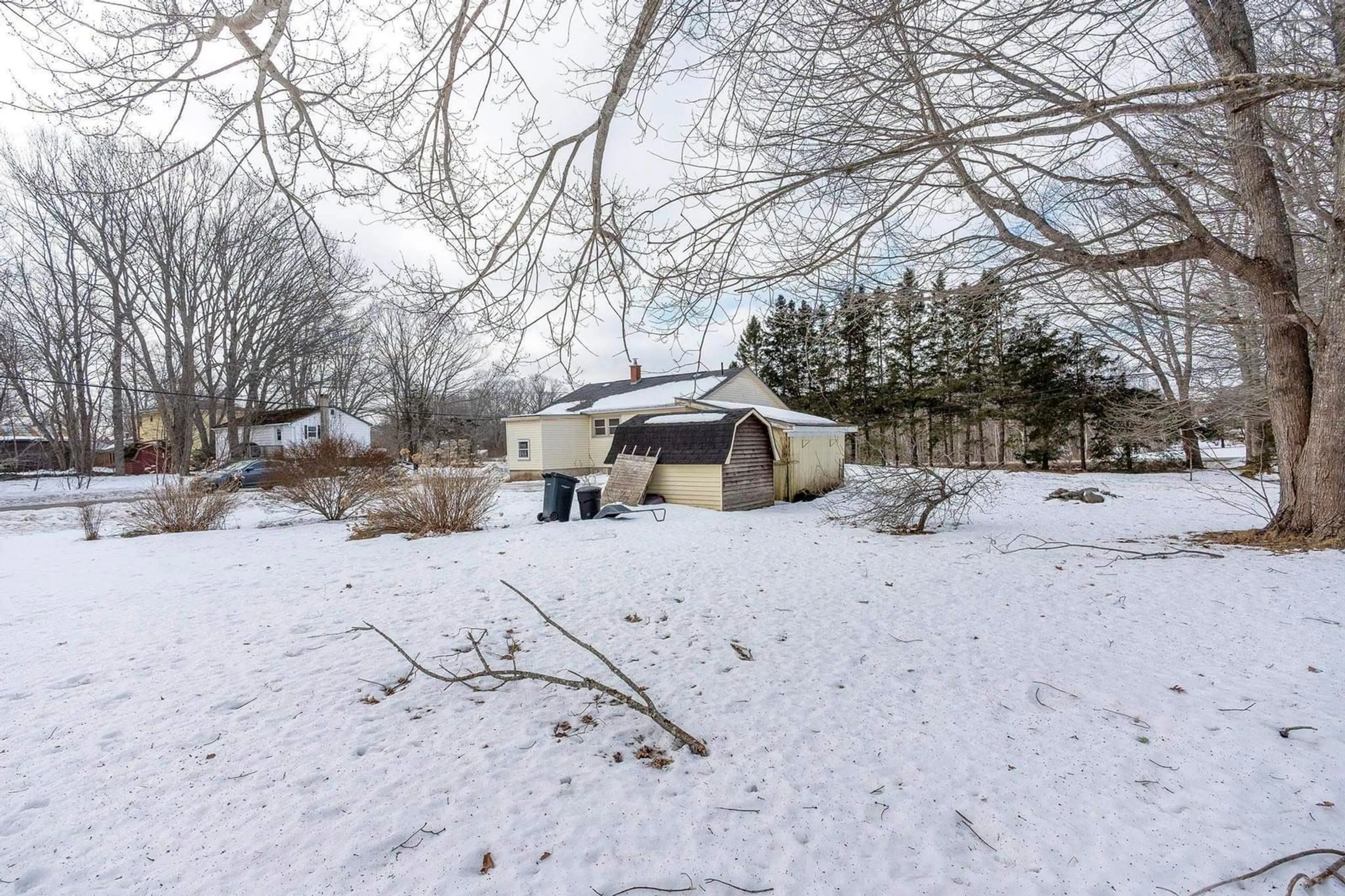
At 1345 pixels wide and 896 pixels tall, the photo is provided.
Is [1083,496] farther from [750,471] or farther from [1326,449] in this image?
[750,471]

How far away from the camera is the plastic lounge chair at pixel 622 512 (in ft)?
34.8

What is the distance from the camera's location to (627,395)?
76.4ft

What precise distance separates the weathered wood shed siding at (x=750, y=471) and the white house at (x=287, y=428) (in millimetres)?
25862

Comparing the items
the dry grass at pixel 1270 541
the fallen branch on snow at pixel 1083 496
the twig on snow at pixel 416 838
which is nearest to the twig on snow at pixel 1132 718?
the twig on snow at pixel 416 838

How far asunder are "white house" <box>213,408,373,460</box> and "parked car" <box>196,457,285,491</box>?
10800 millimetres

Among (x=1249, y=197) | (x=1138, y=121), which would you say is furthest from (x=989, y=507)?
(x=1138, y=121)

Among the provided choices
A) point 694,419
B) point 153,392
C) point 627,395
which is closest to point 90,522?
point 694,419

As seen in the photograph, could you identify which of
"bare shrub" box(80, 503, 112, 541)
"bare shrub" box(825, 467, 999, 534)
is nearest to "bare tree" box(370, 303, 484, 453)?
"bare shrub" box(80, 503, 112, 541)

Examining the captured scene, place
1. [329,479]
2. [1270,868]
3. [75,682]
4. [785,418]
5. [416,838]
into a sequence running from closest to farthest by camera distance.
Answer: [1270,868]
[416,838]
[75,682]
[329,479]
[785,418]

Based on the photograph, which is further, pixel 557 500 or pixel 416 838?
pixel 557 500

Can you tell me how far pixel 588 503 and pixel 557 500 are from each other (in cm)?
64

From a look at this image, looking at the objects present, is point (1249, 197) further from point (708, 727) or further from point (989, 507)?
point (708, 727)

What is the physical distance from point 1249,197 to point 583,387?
23.7 meters

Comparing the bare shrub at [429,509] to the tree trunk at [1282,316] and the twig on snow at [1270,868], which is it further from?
the tree trunk at [1282,316]
